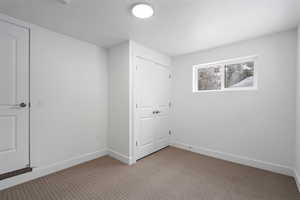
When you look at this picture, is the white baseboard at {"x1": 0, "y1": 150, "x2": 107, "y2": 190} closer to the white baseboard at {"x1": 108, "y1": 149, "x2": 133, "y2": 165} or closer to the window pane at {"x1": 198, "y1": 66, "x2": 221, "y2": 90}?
the white baseboard at {"x1": 108, "y1": 149, "x2": 133, "y2": 165}

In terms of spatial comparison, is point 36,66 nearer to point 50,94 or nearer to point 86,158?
point 50,94

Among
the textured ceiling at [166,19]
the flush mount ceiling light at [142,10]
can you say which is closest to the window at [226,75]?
the textured ceiling at [166,19]

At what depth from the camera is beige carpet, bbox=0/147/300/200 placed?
1.74m

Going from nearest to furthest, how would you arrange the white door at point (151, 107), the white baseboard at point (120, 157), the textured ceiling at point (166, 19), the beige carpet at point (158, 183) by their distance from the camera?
1. the textured ceiling at point (166, 19)
2. the beige carpet at point (158, 183)
3. the white baseboard at point (120, 157)
4. the white door at point (151, 107)

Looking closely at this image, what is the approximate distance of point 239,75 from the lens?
9.14ft

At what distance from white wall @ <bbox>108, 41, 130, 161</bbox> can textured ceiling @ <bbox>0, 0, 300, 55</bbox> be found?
0.35 metres

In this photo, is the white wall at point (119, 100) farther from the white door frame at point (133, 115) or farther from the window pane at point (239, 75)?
the window pane at point (239, 75)

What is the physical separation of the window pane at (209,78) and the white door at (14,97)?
3.26m

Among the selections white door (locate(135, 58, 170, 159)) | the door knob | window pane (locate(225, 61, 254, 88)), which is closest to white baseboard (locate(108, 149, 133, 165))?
white door (locate(135, 58, 170, 159))

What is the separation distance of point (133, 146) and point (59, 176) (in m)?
1.23

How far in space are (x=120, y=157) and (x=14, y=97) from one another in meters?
1.93

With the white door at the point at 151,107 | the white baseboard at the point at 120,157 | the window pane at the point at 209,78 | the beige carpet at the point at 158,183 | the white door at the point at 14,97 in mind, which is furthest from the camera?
the window pane at the point at 209,78

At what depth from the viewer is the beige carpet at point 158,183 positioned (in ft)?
5.72

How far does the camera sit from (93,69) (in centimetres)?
283
